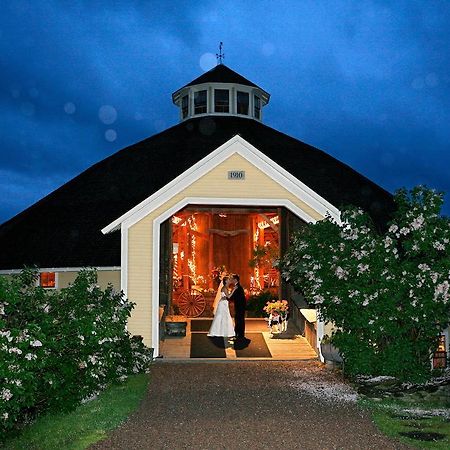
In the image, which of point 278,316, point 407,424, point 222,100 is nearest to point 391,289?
point 407,424

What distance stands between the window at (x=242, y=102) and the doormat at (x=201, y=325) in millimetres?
12693

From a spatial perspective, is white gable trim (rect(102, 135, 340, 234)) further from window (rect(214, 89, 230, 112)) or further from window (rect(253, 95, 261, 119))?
window (rect(253, 95, 261, 119))

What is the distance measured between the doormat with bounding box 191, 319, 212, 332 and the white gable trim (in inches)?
274

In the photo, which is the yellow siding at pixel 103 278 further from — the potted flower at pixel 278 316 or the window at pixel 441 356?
the window at pixel 441 356

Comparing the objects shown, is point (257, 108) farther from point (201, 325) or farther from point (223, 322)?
point (223, 322)

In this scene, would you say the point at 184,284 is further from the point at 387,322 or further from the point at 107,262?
the point at 387,322

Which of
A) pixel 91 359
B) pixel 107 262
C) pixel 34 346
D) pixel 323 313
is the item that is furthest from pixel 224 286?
pixel 34 346

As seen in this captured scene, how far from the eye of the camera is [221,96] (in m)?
33.0

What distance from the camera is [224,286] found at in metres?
22.4

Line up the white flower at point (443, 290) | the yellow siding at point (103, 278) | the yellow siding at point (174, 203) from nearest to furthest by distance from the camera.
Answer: the white flower at point (443, 290) < the yellow siding at point (174, 203) < the yellow siding at point (103, 278)

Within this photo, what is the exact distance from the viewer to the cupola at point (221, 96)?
3284 cm

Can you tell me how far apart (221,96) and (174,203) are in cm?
1618

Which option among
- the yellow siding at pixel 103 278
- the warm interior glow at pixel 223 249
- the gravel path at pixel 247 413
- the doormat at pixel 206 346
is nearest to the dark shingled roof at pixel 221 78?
the warm interior glow at pixel 223 249

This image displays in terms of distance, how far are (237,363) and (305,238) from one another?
422 centimetres
